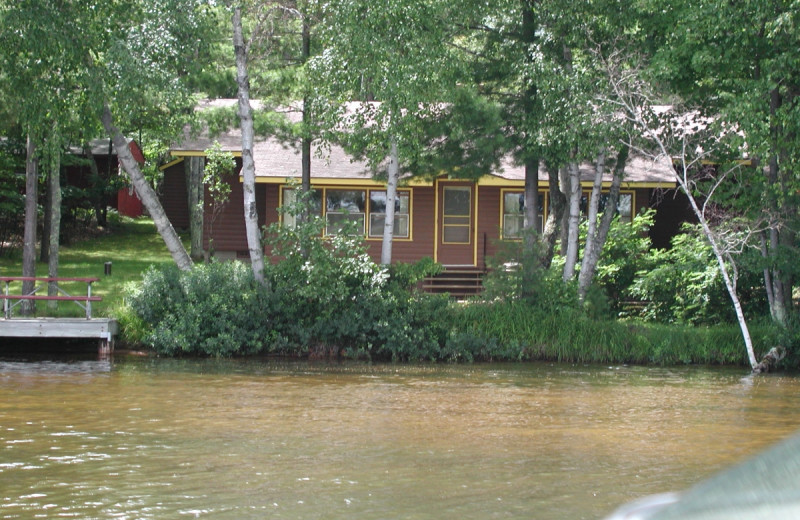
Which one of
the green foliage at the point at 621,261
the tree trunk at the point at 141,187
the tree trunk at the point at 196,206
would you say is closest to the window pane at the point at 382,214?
the tree trunk at the point at 196,206

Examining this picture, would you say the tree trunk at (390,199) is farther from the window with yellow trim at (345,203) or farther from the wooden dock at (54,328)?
the wooden dock at (54,328)

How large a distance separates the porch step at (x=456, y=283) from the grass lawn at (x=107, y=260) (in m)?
7.61

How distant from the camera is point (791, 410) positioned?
14.0 m

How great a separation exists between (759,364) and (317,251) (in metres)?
8.90

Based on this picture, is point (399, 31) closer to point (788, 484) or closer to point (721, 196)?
point (721, 196)

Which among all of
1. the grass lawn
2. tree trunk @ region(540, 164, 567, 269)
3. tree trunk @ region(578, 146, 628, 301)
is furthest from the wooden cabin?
tree trunk @ region(578, 146, 628, 301)

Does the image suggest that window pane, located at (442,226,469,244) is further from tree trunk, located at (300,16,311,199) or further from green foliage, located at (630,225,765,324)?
green foliage, located at (630,225,765,324)

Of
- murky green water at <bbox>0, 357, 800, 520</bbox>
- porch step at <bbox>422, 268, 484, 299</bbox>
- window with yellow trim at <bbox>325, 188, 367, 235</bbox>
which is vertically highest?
window with yellow trim at <bbox>325, 188, 367, 235</bbox>

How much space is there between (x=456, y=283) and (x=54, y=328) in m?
10.3

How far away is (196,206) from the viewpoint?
2786cm

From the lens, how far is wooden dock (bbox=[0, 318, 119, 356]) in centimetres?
1847

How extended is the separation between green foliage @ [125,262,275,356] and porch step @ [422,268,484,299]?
5.87 metres

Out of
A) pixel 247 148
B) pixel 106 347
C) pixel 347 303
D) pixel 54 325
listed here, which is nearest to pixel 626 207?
pixel 347 303

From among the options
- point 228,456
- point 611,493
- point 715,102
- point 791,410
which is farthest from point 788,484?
point 715,102
